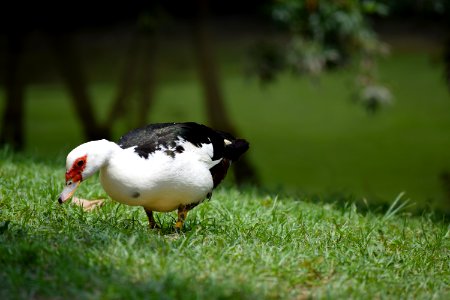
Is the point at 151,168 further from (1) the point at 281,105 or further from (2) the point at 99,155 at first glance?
(1) the point at 281,105

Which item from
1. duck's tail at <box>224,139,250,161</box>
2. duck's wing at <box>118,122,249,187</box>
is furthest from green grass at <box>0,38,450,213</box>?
duck's wing at <box>118,122,249,187</box>

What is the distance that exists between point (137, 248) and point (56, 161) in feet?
10.6

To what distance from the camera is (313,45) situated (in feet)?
27.2

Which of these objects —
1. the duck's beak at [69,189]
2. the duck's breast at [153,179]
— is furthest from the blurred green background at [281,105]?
the duck's beak at [69,189]

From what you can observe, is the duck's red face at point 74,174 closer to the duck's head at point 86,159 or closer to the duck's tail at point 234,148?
the duck's head at point 86,159

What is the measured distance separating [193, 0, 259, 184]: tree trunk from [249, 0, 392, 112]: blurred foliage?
2018mm

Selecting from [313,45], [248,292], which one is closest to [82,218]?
[248,292]

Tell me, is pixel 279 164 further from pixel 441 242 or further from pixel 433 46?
pixel 441 242

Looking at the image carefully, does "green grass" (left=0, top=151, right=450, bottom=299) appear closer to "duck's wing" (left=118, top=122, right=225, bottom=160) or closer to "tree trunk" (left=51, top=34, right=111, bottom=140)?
"duck's wing" (left=118, top=122, right=225, bottom=160)

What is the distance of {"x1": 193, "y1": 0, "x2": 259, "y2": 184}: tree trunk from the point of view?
10883 mm

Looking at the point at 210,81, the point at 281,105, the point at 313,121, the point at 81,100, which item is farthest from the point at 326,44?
the point at 281,105

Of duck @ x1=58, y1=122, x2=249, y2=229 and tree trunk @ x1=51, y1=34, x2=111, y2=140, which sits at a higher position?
duck @ x1=58, y1=122, x2=249, y2=229

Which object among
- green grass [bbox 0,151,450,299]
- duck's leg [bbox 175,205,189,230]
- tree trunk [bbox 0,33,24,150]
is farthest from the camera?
tree trunk [bbox 0,33,24,150]

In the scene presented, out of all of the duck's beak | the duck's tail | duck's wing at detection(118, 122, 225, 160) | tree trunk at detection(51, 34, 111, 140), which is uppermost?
duck's wing at detection(118, 122, 225, 160)
